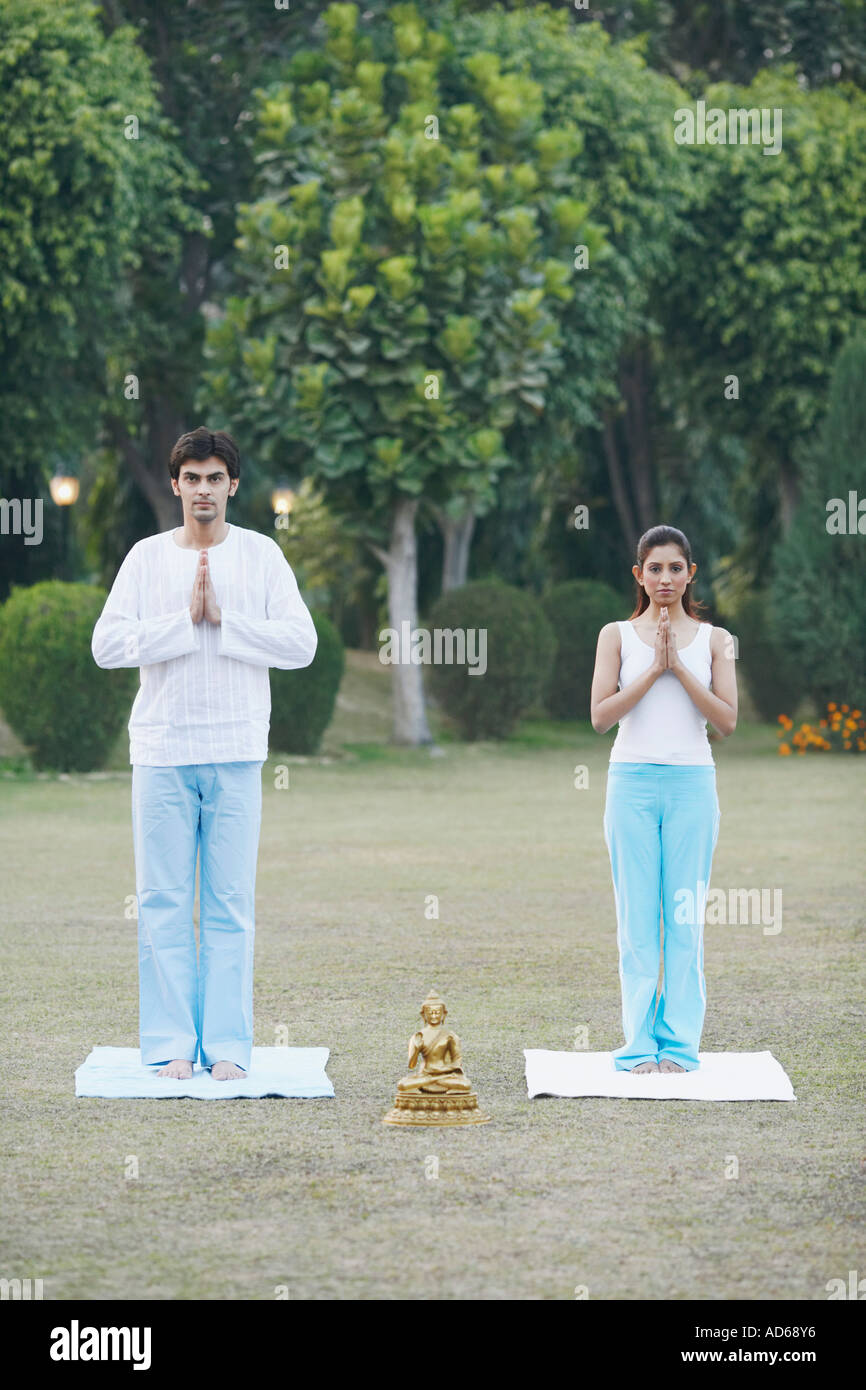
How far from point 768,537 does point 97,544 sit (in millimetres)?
11579

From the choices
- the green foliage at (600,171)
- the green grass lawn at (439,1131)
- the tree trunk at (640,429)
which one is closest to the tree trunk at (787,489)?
the tree trunk at (640,429)

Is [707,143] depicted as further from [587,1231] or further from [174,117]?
[587,1231]

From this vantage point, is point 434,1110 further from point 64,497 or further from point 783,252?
point 783,252

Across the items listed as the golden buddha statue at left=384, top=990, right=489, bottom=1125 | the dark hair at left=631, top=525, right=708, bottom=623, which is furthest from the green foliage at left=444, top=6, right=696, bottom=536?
the golden buddha statue at left=384, top=990, right=489, bottom=1125

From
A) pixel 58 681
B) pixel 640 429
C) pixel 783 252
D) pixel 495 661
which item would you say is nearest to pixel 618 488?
pixel 640 429

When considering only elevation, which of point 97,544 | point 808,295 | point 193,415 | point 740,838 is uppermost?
point 808,295

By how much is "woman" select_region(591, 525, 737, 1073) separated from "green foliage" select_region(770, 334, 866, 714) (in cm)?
1850

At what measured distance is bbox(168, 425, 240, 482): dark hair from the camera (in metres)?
6.61

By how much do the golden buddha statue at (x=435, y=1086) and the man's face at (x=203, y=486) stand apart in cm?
188

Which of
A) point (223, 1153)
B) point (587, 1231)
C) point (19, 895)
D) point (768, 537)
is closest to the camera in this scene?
point (587, 1231)

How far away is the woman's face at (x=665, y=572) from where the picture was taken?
267 inches

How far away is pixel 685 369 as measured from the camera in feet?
97.6

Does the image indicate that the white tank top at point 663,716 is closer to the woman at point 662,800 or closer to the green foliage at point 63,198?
the woman at point 662,800
